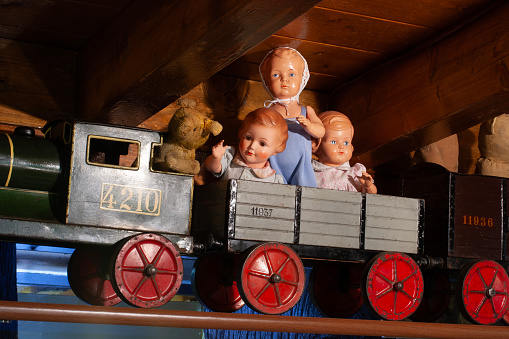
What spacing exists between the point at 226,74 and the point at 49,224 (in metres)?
0.75

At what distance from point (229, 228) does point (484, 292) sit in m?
0.56

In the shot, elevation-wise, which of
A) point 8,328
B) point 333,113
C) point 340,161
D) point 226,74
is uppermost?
point 226,74

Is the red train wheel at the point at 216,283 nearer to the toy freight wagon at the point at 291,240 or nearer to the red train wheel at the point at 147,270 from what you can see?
the toy freight wagon at the point at 291,240

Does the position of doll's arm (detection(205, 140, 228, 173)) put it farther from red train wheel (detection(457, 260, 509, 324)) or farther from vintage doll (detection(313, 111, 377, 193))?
red train wheel (detection(457, 260, 509, 324))

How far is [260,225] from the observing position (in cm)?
142

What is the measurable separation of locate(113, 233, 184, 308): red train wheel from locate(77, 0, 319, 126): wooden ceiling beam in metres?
0.30

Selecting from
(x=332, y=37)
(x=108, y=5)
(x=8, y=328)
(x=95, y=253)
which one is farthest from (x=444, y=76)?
(x=8, y=328)

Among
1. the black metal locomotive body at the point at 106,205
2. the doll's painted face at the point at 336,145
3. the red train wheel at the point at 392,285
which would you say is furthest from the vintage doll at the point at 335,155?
the black metal locomotive body at the point at 106,205

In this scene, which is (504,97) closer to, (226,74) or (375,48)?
(375,48)

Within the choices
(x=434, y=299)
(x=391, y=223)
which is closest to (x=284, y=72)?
(x=391, y=223)

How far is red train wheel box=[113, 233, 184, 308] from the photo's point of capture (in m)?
1.33

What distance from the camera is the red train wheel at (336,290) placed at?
68.2 inches

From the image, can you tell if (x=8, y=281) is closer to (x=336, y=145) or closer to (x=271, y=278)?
(x=271, y=278)

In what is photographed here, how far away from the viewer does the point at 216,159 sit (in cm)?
158
